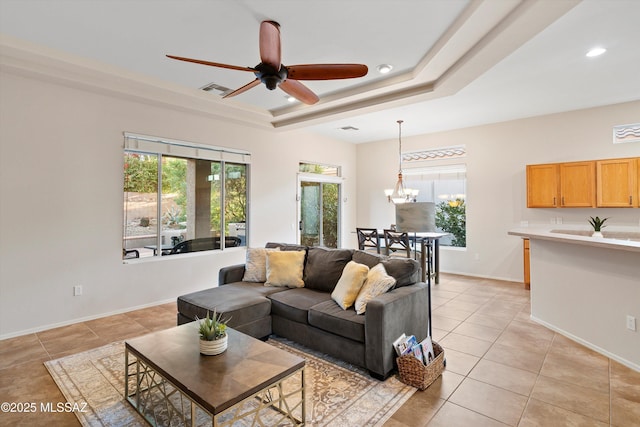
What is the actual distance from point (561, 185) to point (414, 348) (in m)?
4.52

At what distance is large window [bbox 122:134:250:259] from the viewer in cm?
443

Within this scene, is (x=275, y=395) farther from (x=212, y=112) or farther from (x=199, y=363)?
(x=212, y=112)

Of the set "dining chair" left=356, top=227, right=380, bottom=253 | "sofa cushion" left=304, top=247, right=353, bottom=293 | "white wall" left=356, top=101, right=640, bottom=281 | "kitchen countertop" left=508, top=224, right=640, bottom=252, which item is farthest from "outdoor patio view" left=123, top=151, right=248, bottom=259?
"kitchen countertop" left=508, top=224, right=640, bottom=252

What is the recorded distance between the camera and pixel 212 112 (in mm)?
4922

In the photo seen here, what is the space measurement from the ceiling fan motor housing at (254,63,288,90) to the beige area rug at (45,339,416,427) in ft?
7.93

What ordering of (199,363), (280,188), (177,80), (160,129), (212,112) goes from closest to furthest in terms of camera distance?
(199,363)
(177,80)
(160,129)
(212,112)
(280,188)

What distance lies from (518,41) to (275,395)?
361 centimetres

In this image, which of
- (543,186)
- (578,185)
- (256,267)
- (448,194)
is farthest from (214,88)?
(578,185)

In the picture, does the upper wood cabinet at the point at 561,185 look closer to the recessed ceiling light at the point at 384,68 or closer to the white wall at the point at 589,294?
the white wall at the point at 589,294

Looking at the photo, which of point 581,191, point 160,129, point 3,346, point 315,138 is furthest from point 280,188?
point 581,191

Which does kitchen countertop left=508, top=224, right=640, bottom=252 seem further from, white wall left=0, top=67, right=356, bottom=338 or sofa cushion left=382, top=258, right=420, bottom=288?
white wall left=0, top=67, right=356, bottom=338

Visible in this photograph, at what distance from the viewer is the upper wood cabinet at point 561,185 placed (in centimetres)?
505

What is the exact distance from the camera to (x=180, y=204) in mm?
4941

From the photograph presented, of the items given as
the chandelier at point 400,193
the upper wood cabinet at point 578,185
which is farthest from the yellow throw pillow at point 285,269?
→ the upper wood cabinet at point 578,185
